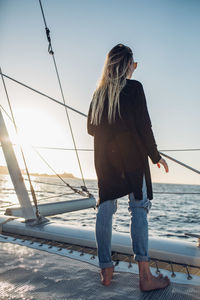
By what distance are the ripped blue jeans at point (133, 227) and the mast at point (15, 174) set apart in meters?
1.64

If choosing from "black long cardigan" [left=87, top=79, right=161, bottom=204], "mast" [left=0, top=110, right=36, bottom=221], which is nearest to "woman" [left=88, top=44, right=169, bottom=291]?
"black long cardigan" [left=87, top=79, right=161, bottom=204]

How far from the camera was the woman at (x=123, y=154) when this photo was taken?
1.67 metres

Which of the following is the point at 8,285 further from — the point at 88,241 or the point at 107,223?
the point at 88,241

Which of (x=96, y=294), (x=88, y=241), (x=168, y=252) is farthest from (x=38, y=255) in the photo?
(x=168, y=252)

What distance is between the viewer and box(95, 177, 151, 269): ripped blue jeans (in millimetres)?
1678

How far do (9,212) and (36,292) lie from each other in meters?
1.90

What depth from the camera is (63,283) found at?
1.73m

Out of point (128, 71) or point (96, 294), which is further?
point (128, 71)

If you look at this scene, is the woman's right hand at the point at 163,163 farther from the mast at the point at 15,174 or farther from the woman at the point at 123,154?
the mast at the point at 15,174

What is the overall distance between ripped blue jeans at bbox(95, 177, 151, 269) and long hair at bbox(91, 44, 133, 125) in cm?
52

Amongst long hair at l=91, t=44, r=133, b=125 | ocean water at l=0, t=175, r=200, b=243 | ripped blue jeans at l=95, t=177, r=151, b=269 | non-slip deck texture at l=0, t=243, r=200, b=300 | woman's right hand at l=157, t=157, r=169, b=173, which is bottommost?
ocean water at l=0, t=175, r=200, b=243

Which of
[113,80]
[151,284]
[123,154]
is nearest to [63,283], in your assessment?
[151,284]

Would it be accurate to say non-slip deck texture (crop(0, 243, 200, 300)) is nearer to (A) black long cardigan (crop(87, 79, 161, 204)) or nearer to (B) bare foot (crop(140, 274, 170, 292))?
(B) bare foot (crop(140, 274, 170, 292))

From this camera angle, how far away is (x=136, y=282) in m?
1.75
